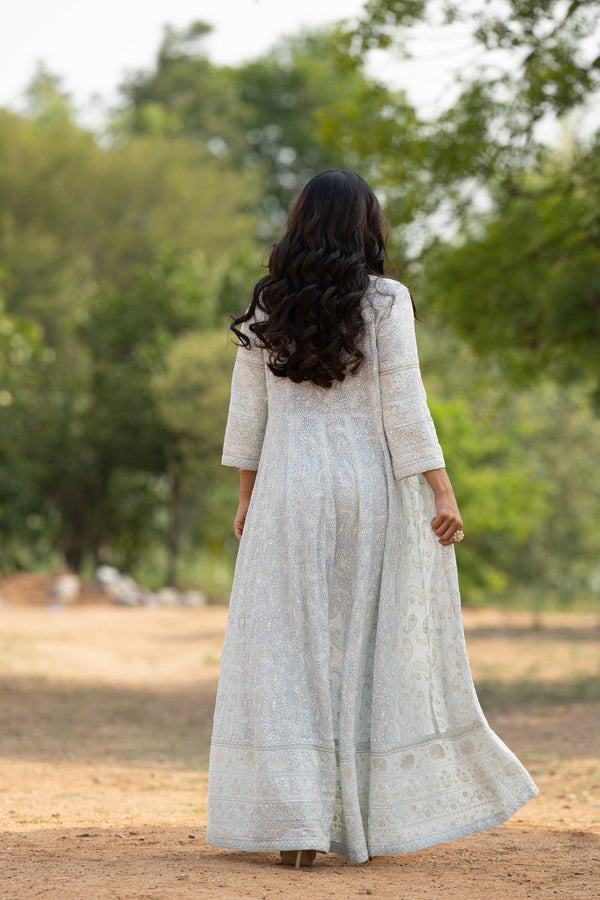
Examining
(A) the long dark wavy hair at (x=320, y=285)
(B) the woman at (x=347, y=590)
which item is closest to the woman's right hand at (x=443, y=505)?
(B) the woman at (x=347, y=590)

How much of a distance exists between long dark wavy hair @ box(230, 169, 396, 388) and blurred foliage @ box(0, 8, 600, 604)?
208 inches

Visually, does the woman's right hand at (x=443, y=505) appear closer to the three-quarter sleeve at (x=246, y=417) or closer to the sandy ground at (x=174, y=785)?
the three-quarter sleeve at (x=246, y=417)

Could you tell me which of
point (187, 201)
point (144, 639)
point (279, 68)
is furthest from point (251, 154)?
point (144, 639)

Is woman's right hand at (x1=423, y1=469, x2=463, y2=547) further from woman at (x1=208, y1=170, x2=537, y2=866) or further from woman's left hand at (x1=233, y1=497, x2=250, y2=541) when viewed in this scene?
woman's left hand at (x1=233, y1=497, x2=250, y2=541)

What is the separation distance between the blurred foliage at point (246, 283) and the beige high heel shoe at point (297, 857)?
5.84 m

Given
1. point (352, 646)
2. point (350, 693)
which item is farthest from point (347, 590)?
point (350, 693)

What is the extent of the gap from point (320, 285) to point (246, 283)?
61.7ft

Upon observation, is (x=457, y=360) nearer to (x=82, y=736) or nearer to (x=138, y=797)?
(x=82, y=736)

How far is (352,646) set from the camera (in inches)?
128

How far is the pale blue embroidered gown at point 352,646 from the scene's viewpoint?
3176 millimetres

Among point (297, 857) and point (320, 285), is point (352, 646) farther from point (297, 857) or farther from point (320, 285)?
point (320, 285)

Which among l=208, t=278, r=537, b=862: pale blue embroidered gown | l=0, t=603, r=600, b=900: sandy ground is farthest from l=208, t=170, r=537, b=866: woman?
l=0, t=603, r=600, b=900: sandy ground

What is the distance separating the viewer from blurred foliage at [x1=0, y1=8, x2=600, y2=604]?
8.80 meters

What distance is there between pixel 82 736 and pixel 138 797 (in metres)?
2.10
